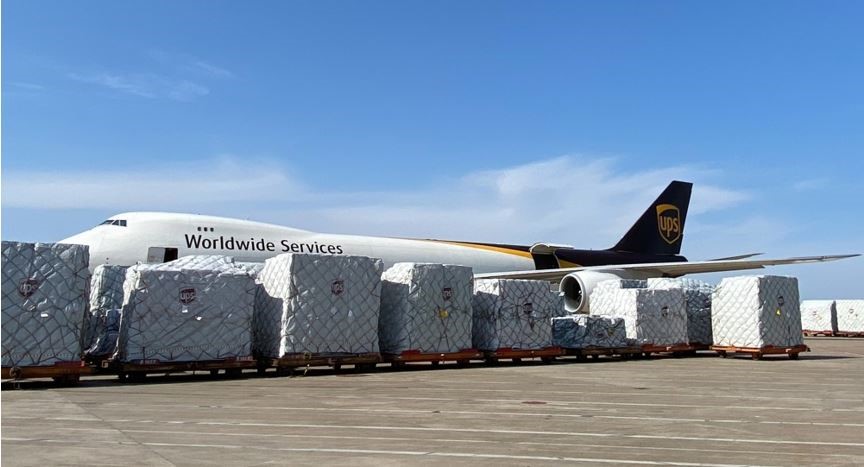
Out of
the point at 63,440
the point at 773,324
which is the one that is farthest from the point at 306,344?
the point at 773,324

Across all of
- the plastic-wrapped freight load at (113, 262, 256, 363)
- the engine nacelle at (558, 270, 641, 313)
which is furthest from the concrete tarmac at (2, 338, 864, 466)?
the engine nacelle at (558, 270, 641, 313)

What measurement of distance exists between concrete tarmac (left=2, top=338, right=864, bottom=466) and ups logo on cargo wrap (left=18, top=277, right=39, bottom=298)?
1.53 metres

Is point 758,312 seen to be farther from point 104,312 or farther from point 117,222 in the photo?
point 117,222

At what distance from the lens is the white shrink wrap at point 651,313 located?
2102 cm

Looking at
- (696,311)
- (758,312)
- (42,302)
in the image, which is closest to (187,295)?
(42,302)

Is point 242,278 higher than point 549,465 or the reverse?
higher

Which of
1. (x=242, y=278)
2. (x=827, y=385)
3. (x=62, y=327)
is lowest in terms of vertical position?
(x=827, y=385)

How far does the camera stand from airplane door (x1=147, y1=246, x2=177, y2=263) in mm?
21562

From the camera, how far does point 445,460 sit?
19.5 feet

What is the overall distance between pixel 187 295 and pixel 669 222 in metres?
28.1

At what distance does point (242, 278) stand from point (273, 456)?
29.2 feet

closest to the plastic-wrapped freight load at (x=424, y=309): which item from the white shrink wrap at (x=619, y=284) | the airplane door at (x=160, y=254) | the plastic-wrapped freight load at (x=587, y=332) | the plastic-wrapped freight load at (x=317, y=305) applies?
the plastic-wrapped freight load at (x=317, y=305)

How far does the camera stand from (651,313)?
69.6 ft

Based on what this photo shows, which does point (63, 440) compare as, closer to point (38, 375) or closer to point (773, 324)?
point (38, 375)
